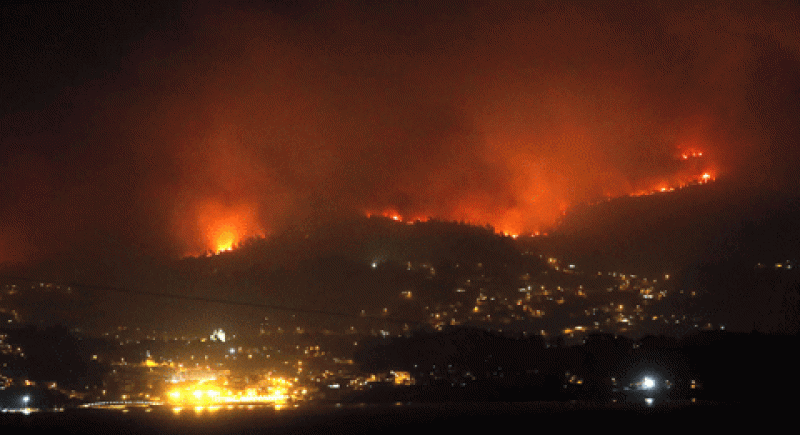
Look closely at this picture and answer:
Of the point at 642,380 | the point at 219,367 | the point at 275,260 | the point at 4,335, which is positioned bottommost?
the point at 642,380

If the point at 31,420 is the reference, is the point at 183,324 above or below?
above

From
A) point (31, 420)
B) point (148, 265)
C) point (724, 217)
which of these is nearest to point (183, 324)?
point (148, 265)

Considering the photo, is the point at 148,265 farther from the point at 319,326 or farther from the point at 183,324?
the point at 319,326

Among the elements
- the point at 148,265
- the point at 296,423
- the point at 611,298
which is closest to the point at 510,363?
the point at 296,423

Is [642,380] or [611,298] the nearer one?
[642,380]

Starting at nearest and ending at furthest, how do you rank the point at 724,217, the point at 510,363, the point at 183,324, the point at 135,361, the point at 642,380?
the point at 642,380 < the point at 510,363 < the point at 135,361 < the point at 183,324 < the point at 724,217

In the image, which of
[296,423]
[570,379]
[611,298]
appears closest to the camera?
[296,423]

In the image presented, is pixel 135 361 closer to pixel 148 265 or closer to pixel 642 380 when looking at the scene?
pixel 642 380
